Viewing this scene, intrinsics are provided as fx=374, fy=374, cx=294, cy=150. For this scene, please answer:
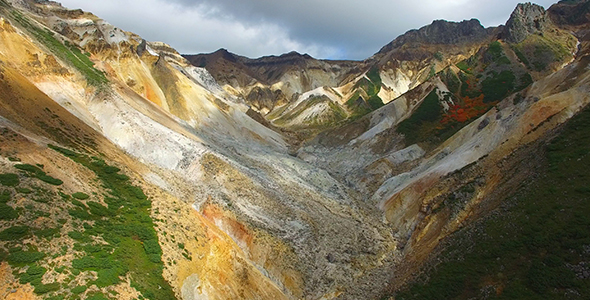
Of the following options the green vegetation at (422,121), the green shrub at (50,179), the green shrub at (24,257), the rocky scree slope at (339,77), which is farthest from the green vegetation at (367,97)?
the green shrub at (24,257)

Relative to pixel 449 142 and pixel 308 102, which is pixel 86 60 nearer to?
pixel 449 142

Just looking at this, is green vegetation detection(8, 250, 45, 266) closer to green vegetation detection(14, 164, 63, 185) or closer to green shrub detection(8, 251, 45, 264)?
green shrub detection(8, 251, 45, 264)

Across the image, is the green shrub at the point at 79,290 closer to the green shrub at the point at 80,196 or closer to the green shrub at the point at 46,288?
the green shrub at the point at 46,288

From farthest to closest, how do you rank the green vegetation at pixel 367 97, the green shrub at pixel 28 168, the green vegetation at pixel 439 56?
the green vegetation at pixel 439 56
the green vegetation at pixel 367 97
the green shrub at pixel 28 168

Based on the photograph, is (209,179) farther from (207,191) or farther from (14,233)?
(14,233)

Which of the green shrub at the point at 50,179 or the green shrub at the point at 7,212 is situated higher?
the green shrub at the point at 50,179

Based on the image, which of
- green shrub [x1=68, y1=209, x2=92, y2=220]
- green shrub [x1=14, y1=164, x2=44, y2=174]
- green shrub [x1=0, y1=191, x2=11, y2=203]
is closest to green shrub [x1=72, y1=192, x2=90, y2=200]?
green shrub [x1=68, y1=209, x2=92, y2=220]

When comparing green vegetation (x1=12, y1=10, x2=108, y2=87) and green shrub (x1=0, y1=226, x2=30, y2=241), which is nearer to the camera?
green shrub (x1=0, y1=226, x2=30, y2=241)

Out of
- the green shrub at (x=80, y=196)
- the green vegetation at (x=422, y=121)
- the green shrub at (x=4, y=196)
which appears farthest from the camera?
the green vegetation at (x=422, y=121)
